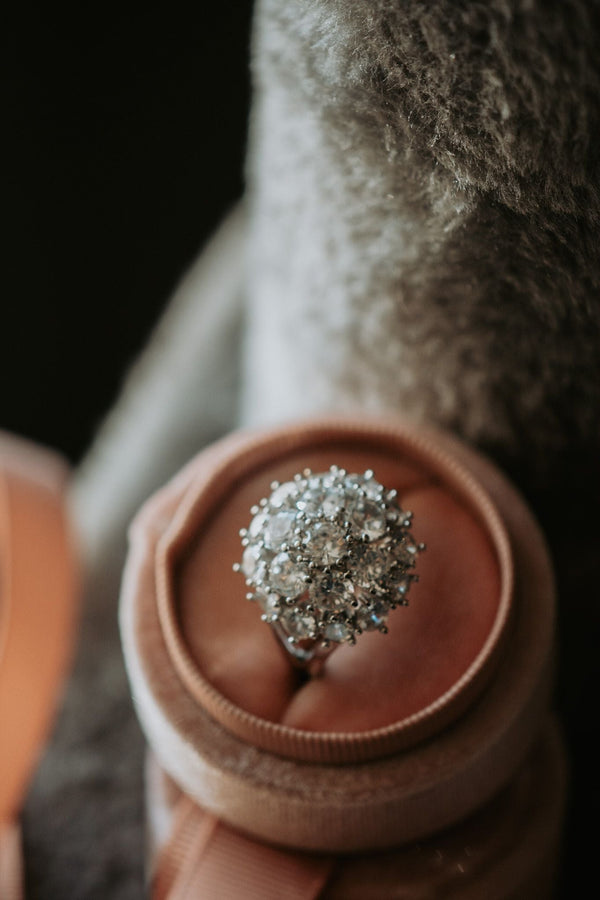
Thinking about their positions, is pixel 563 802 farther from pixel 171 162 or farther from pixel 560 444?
pixel 171 162

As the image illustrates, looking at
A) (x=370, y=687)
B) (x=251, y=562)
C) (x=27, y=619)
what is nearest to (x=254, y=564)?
(x=251, y=562)

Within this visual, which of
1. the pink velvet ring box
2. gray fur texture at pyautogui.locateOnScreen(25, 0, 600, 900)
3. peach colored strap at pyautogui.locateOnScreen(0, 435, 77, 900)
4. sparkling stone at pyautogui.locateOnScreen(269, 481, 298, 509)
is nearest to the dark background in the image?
gray fur texture at pyautogui.locateOnScreen(25, 0, 600, 900)

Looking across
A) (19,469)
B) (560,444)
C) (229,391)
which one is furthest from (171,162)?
(560,444)

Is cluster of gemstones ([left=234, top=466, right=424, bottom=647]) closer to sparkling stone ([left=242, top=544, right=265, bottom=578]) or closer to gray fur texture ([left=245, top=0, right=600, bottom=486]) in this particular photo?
sparkling stone ([left=242, top=544, right=265, bottom=578])

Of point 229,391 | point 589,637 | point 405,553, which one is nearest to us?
point 405,553

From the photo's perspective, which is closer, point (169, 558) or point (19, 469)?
point (169, 558)

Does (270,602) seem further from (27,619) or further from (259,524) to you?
(27,619)
